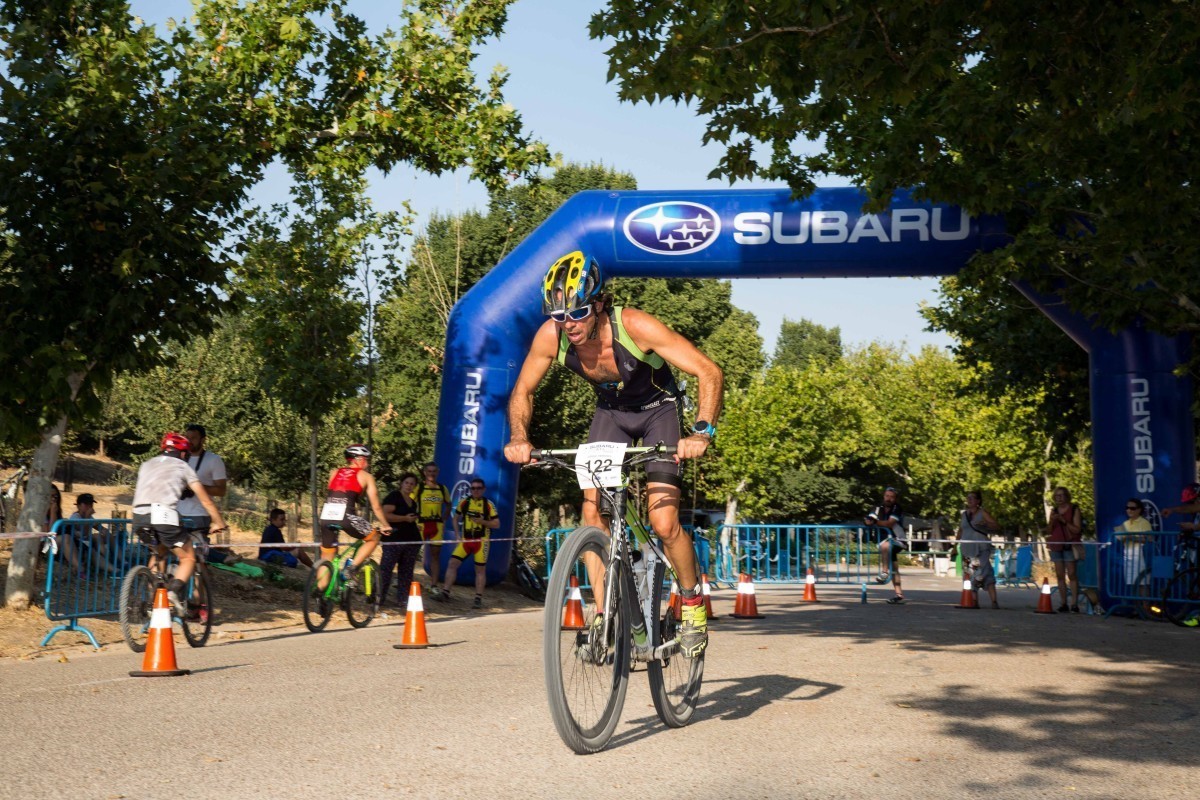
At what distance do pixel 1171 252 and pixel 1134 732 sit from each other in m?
10.6

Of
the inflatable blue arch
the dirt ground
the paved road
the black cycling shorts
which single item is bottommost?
the paved road

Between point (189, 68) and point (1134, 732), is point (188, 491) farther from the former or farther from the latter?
point (1134, 732)

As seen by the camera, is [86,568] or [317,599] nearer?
[86,568]

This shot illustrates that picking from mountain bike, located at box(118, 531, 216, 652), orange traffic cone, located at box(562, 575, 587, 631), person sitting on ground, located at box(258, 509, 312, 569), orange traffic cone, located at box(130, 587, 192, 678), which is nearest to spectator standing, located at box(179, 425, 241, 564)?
mountain bike, located at box(118, 531, 216, 652)

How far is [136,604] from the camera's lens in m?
10.8

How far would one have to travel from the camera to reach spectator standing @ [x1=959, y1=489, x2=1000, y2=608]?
19.6 metres

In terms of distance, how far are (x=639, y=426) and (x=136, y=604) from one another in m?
5.79

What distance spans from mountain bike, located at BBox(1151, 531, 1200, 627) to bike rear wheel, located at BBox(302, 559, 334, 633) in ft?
32.1

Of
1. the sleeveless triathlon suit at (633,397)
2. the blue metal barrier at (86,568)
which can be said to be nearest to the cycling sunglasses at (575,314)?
the sleeveless triathlon suit at (633,397)

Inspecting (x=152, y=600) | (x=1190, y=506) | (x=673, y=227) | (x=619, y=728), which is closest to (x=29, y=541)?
(x=152, y=600)

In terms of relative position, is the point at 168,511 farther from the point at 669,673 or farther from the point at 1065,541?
the point at 1065,541

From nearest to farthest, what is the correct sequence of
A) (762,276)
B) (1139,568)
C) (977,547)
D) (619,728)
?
(619,728) < (1139,568) < (762,276) < (977,547)

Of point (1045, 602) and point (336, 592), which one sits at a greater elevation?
point (336, 592)

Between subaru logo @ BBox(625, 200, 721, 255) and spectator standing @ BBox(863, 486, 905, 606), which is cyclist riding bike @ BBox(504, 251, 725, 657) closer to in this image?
subaru logo @ BBox(625, 200, 721, 255)
